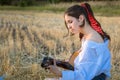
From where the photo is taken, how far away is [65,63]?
3.00 metres

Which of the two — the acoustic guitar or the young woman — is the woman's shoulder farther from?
the acoustic guitar

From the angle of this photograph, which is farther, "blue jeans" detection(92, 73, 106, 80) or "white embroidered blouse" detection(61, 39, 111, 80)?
"blue jeans" detection(92, 73, 106, 80)

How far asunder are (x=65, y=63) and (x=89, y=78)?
1.01 feet

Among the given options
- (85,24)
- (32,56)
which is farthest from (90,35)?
(32,56)

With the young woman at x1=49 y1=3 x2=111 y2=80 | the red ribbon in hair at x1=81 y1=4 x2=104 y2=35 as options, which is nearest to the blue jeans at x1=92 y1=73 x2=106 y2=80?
the young woman at x1=49 y1=3 x2=111 y2=80

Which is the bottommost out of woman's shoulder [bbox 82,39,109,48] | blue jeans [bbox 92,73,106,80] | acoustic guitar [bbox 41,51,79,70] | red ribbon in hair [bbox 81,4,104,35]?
blue jeans [bbox 92,73,106,80]

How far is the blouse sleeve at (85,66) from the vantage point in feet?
8.89

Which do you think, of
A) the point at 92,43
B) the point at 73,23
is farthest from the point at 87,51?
the point at 73,23

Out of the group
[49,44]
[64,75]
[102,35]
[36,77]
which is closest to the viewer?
[64,75]

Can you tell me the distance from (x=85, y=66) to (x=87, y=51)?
0.12 metres

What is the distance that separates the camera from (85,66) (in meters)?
2.73

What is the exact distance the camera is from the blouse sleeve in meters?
2.71

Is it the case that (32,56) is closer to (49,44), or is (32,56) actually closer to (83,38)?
(49,44)

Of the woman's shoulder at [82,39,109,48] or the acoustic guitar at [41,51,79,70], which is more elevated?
the woman's shoulder at [82,39,109,48]
